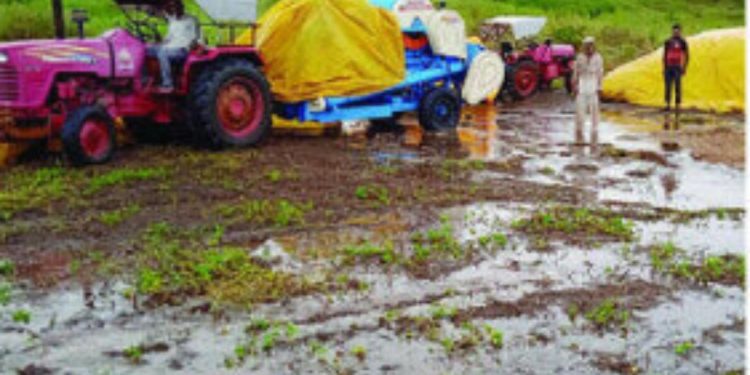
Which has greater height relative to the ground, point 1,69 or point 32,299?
point 1,69

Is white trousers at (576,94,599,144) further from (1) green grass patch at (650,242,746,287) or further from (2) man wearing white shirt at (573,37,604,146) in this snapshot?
(1) green grass patch at (650,242,746,287)

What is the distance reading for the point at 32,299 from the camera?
5711 millimetres

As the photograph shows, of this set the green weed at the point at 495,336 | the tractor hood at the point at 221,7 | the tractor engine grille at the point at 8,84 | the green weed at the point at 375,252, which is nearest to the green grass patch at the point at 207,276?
the green weed at the point at 375,252

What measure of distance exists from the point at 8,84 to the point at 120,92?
4.16 feet

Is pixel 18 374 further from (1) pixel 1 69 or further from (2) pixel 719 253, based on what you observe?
(1) pixel 1 69

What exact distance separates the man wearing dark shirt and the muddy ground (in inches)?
→ 232

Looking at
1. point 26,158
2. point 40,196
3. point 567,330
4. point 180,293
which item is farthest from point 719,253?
point 26,158

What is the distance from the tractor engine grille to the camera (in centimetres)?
962

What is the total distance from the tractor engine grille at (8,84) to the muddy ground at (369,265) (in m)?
0.75

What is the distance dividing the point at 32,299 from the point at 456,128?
8859mm

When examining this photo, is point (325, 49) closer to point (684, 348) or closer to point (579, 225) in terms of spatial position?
point (579, 225)

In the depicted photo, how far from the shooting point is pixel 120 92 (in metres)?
10.6

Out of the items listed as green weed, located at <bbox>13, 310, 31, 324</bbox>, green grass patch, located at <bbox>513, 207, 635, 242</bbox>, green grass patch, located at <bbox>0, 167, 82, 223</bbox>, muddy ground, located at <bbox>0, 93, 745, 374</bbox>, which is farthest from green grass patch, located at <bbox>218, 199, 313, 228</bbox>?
green weed, located at <bbox>13, 310, 31, 324</bbox>

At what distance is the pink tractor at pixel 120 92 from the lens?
→ 9.64 metres
